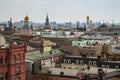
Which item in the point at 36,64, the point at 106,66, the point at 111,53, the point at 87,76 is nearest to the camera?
the point at 87,76

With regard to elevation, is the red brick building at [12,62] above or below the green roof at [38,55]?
above

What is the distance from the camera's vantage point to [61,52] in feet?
342

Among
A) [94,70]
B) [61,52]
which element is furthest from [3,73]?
[61,52]

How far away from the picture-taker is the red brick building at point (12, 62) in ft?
200

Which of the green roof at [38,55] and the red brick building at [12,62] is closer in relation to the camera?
the red brick building at [12,62]

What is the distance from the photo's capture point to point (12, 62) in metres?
62.5

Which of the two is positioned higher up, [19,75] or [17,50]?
[17,50]

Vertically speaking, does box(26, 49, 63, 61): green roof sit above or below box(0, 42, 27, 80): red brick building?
below

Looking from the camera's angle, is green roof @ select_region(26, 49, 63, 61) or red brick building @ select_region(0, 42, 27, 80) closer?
red brick building @ select_region(0, 42, 27, 80)

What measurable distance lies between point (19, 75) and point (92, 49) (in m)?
42.1

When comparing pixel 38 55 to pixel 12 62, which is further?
pixel 38 55

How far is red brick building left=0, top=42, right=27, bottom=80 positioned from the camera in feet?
200

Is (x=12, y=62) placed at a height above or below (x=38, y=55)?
above

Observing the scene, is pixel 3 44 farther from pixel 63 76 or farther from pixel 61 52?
pixel 61 52
